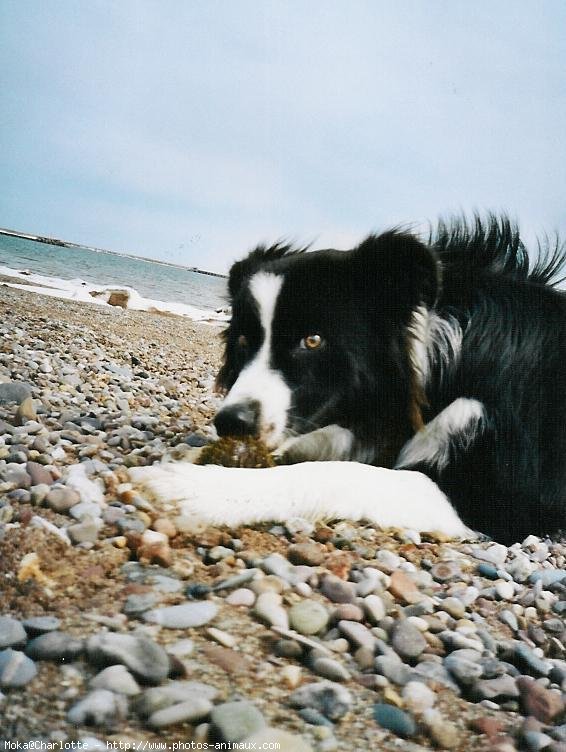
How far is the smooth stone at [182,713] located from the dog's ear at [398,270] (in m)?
2.13

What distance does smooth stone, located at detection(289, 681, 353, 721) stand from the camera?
4.05 ft

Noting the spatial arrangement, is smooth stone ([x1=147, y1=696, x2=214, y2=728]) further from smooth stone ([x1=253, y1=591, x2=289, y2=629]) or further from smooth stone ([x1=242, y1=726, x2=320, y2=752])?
smooth stone ([x1=253, y1=591, x2=289, y2=629])

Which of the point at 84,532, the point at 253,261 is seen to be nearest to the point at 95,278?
the point at 253,261

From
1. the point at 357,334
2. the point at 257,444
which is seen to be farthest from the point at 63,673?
the point at 357,334

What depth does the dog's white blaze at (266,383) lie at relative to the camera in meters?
2.68

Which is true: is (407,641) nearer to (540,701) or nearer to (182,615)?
(540,701)

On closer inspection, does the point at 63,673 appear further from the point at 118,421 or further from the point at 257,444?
the point at 118,421

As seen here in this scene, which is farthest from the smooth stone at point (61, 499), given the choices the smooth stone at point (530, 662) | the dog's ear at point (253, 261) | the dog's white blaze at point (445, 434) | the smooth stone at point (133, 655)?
the dog's ear at point (253, 261)

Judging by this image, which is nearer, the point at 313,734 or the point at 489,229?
the point at 313,734

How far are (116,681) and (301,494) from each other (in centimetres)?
127

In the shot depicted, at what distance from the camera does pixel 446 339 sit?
9.75ft

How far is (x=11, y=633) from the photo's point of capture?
4.12 ft

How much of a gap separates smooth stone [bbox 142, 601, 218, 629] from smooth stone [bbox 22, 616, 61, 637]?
8.0 inches

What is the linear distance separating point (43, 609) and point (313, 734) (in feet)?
2.10
